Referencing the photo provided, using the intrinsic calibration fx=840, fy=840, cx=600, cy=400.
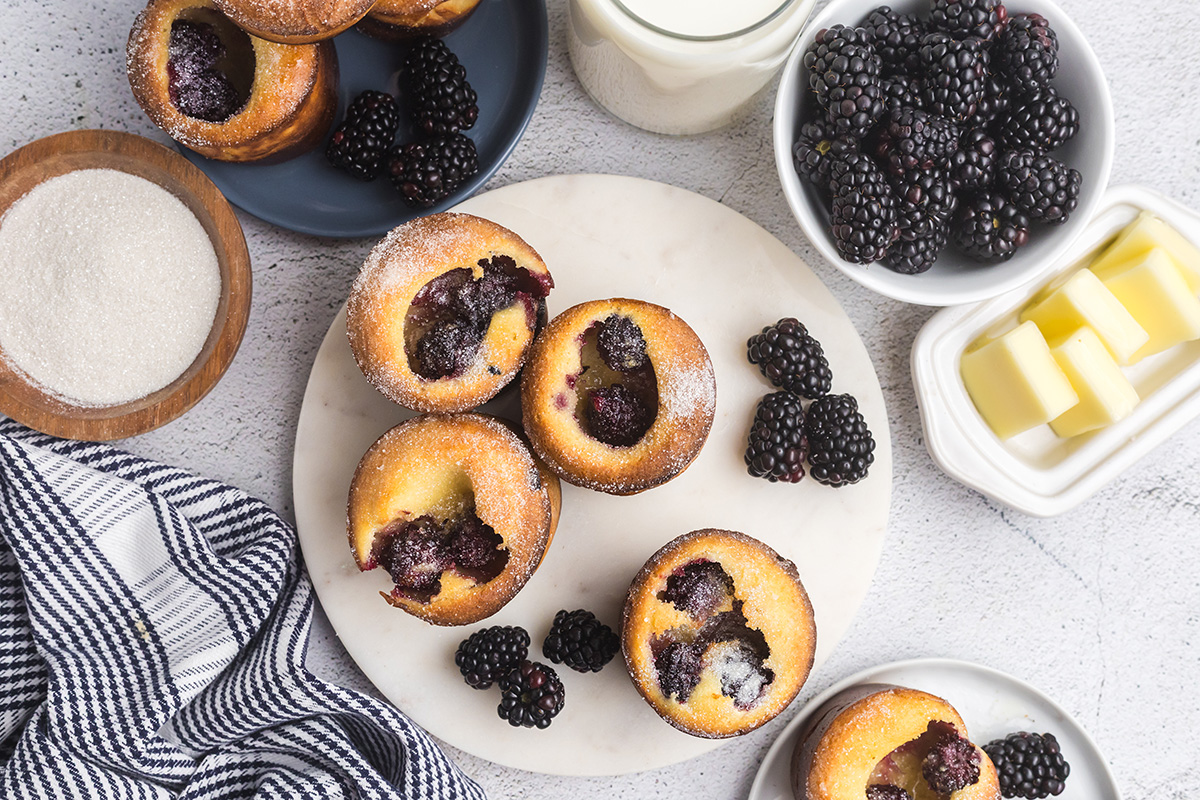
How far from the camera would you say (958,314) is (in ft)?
4.63

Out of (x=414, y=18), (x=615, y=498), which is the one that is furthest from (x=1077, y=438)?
(x=414, y=18)

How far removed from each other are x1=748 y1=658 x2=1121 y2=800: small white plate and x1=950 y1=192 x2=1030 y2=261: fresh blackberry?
0.70m

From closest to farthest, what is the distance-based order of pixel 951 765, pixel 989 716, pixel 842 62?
pixel 842 62
pixel 951 765
pixel 989 716

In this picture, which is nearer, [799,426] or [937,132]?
[937,132]

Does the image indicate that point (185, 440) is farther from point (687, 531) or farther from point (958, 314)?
point (958, 314)

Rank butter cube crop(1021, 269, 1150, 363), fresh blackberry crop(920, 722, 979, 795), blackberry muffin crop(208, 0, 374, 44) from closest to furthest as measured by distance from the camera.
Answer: blackberry muffin crop(208, 0, 374, 44) → fresh blackberry crop(920, 722, 979, 795) → butter cube crop(1021, 269, 1150, 363)

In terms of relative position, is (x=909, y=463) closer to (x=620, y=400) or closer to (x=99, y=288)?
(x=620, y=400)

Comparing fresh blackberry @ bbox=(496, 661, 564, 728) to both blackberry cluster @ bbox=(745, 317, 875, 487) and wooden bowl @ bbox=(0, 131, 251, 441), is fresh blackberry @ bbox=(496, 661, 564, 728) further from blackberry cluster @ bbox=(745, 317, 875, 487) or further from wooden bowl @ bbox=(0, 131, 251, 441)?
wooden bowl @ bbox=(0, 131, 251, 441)

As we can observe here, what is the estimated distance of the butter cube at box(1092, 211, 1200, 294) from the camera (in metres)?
1.39

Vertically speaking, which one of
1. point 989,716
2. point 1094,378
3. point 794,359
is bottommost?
point 989,716

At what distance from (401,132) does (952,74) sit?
2.80 feet

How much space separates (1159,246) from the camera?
1.38m

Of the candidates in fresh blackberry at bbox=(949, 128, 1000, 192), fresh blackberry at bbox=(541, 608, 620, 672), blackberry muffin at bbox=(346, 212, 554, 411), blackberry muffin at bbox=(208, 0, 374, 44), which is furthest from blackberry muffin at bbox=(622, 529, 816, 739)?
blackberry muffin at bbox=(208, 0, 374, 44)

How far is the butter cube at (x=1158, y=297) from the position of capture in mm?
1341
